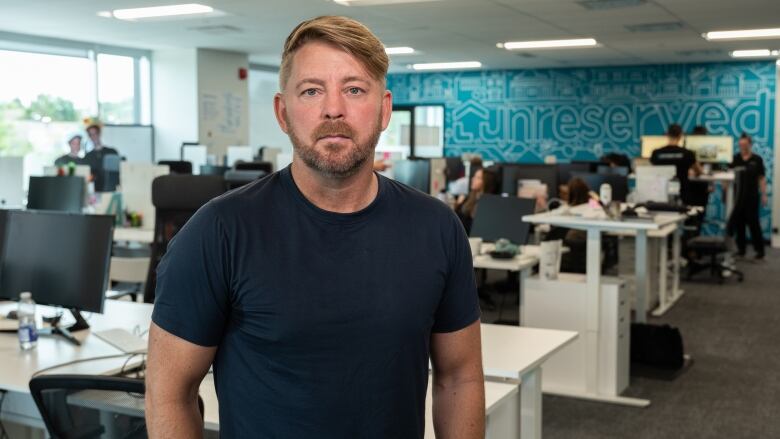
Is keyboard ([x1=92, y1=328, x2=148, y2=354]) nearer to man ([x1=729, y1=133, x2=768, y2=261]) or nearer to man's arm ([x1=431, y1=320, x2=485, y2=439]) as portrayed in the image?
man's arm ([x1=431, y1=320, x2=485, y2=439])


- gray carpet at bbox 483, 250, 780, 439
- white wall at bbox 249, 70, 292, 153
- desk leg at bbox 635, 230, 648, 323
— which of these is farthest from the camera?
white wall at bbox 249, 70, 292, 153

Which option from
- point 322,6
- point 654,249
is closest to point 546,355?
point 654,249

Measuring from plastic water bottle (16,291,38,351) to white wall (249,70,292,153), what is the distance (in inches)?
434

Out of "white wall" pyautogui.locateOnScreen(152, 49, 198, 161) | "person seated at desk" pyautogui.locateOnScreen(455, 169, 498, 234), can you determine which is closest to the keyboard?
"person seated at desk" pyautogui.locateOnScreen(455, 169, 498, 234)

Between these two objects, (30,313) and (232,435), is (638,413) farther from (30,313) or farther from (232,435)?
(232,435)

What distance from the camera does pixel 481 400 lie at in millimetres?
1730

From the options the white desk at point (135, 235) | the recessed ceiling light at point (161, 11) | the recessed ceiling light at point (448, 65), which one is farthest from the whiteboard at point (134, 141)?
the white desk at point (135, 235)

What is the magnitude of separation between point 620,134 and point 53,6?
30.4 ft

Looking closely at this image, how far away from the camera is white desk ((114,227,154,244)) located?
6437 mm

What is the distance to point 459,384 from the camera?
1.72 m

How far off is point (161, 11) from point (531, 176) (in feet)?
13.0

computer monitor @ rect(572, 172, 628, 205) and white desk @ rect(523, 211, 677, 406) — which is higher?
computer monitor @ rect(572, 172, 628, 205)

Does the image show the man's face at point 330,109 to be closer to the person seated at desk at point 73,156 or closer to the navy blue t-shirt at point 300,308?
the navy blue t-shirt at point 300,308

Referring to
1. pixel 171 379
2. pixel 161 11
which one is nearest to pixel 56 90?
pixel 161 11
